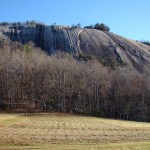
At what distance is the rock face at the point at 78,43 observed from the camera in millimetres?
137375

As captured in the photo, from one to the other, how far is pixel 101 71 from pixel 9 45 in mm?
37755

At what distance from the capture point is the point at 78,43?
465ft

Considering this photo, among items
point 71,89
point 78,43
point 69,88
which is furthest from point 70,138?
point 78,43

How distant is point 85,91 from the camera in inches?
3718

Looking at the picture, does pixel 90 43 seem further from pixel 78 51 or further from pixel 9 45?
pixel 9 45

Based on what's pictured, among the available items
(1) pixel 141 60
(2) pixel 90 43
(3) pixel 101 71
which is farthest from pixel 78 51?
(3) pixel 101 71

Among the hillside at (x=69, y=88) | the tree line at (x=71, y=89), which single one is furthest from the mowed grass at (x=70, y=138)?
the tree line at (x=71, y=89)

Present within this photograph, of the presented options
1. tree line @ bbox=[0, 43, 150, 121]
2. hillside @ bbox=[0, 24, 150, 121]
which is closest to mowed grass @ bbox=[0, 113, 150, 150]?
hillside @ bbox=[0, 24, 150, 121]

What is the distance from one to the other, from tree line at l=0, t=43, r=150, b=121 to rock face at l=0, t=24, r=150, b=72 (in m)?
36.2

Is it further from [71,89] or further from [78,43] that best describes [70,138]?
[78,43]

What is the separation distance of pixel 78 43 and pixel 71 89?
1908 inches

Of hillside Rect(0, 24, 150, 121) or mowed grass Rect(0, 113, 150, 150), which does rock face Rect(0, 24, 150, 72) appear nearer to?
hillside Rect(0, 24, 150, 121)

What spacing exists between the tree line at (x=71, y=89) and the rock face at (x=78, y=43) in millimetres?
36197

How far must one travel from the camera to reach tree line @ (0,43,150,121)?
91375mm
